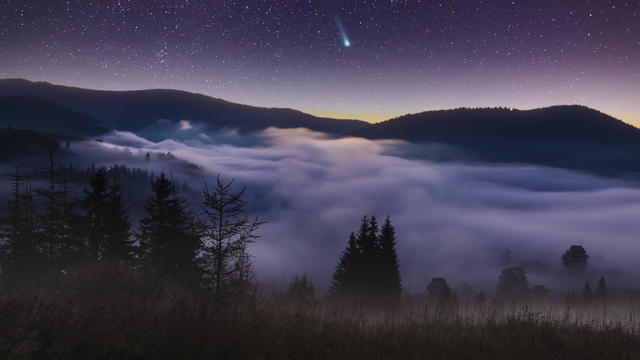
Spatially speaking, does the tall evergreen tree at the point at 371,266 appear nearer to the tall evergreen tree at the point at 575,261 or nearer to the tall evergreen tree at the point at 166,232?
the tall evergreen tree at the point at 166,232

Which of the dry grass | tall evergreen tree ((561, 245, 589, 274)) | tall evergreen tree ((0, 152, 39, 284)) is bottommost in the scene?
tall evergreen tree ((561, 245, 589, 274))

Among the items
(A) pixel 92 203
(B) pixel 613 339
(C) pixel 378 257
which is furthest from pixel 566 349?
(C) pixel 378 257

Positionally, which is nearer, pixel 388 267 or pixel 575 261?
pixel 388 267

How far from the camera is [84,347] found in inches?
189

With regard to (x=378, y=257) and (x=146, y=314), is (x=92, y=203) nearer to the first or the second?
(x=146, y=314)

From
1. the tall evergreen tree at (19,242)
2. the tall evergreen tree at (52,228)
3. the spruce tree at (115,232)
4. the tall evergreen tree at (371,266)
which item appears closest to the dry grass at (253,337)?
the spruce tree at (115,232)

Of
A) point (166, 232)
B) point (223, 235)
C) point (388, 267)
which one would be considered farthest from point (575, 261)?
point (223, 235)

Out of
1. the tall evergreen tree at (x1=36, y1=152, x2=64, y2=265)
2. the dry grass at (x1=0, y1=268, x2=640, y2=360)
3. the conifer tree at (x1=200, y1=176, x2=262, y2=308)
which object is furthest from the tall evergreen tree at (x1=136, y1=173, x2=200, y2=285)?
the dry grass at (x1=0, y1=268, x2=640, y2=360)

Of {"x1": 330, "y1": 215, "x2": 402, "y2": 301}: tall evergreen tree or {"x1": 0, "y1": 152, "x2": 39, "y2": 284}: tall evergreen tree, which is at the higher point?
{"x1": 0, "y1": 152, "x2": 39, "y2": 284}: tall evergreen tree

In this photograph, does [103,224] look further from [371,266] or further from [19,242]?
[371,266]

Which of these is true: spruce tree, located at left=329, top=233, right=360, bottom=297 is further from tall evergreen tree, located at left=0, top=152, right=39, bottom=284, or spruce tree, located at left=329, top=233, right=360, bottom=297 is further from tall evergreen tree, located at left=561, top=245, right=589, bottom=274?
tall evergreen tree, located at left=561, top=245, right=589, bottom=274

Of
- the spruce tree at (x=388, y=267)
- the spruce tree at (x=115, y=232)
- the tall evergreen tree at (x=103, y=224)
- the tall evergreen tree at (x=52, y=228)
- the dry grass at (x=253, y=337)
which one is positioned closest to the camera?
the dry grass at (x=253, y=337)

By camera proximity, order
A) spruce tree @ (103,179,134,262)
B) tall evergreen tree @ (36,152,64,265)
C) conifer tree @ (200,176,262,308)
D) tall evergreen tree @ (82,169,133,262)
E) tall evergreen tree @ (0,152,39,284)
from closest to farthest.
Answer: conifer tree @ (200,176,262,308)
tall evergreen tree @ (0,152,39,284)
tall evergreen tree @ (36,152,64,265)
tall evergreen tree @ (82,169,133,262)
spruce tree @ (103,179,134,262)

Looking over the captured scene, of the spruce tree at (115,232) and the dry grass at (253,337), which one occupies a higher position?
the dry grass at (253,337)
